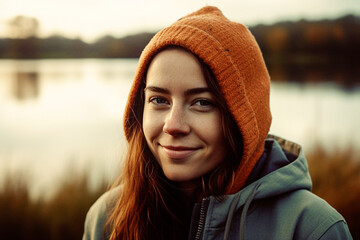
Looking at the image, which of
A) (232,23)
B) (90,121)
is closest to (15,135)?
(90,121)

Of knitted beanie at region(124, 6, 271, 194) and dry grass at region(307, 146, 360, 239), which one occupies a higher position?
knitted beanie at region(124, 6, 271, 194)

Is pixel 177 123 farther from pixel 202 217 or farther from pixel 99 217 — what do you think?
pixel 99 217

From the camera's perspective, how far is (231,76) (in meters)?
1.75

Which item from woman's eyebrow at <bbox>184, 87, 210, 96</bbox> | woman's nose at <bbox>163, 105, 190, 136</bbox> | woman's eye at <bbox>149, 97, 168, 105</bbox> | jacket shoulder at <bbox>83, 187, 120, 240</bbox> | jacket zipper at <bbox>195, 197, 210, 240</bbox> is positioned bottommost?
jacket shoulder at <bbox>83, 187, 120, 240</bbox>

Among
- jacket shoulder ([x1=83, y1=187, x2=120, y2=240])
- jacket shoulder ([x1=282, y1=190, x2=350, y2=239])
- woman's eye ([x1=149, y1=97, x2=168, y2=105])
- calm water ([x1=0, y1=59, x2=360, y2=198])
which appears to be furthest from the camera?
calm water ([x1=0, y1=59, x2=360, y2=198])

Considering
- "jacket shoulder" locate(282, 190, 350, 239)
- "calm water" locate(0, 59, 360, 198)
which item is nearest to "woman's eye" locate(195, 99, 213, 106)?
"jacket shoulder" locate(282, 190, 350, 239)

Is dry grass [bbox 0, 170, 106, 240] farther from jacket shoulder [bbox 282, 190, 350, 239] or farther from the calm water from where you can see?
jacket shoulder [bbox 282, 190, 350, 239]

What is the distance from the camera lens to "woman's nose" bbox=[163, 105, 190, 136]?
1715mm

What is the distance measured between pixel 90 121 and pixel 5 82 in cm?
862

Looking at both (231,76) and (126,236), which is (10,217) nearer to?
(126,236)

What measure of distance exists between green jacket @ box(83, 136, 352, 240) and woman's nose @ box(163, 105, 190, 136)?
→ 383 mm

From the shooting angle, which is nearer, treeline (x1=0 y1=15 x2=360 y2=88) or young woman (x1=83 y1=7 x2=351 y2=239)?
young woman (x1=83 y1=7 x2=351 y2=239)

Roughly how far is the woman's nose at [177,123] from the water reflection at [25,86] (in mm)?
13030

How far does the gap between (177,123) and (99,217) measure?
3.12ft
